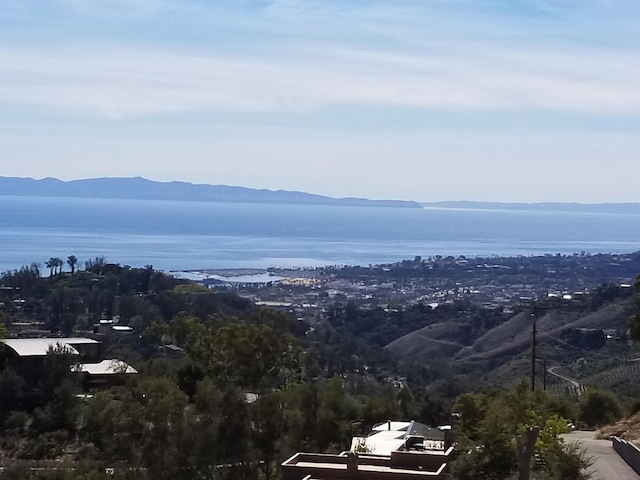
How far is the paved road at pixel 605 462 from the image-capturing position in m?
17.2

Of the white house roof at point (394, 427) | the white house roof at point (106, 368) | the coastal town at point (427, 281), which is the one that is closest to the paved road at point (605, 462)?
the white house roof at point (394, 427)

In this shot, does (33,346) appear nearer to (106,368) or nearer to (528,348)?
(106,368)

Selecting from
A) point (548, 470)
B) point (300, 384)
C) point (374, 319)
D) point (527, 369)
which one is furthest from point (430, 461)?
point (374, 319)

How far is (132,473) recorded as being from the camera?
18922mm

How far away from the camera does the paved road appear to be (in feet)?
56.4

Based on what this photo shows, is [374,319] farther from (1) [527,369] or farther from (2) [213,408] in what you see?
(2) [213,408]

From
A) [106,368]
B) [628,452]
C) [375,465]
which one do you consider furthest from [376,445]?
[106,368]

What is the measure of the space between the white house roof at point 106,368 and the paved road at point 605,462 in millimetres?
14911

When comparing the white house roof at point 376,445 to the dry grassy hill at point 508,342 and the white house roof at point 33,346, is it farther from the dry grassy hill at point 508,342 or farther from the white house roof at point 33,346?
the dry grassy hill at point 508,342

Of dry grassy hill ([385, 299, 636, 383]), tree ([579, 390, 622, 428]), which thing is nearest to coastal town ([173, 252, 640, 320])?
A: dry grassy hill ([385, 299, 636, 383])

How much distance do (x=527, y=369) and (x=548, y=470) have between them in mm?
32235

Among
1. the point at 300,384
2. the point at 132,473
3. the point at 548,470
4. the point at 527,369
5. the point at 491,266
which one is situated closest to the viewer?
the point at 548,470

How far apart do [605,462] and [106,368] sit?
62.4 ft

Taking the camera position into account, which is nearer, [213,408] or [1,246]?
[213,408]
